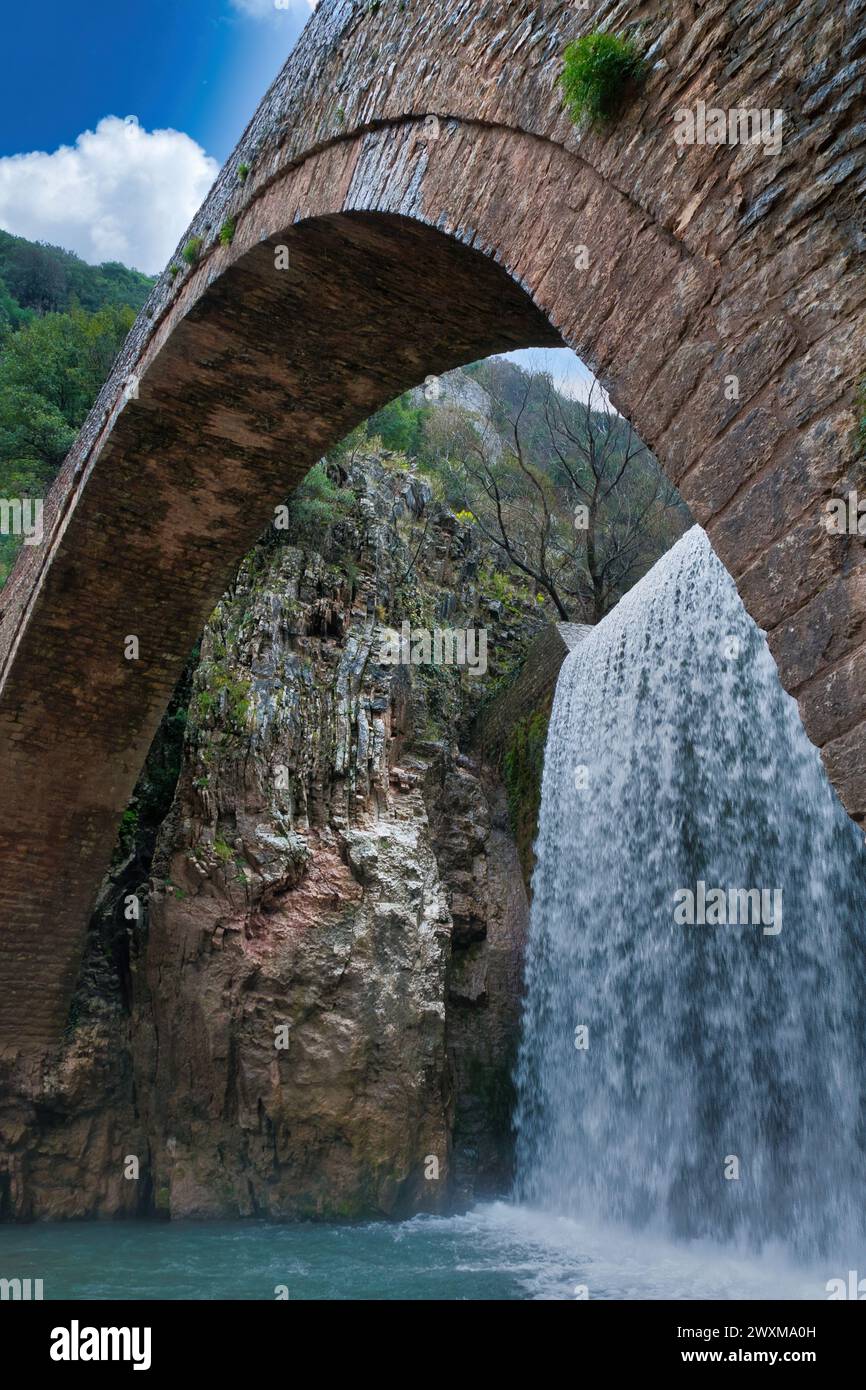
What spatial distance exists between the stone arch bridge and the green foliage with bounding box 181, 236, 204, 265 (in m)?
0.16

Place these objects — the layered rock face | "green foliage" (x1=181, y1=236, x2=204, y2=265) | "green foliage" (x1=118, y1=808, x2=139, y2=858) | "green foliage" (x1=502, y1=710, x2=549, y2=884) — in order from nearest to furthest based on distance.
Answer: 1. "green foliage" (x1=181, y1=236, x2=204, y2=265)
2. the layered rock face
3. "green foliage" (x1=118, y1=808, x2=139, y2=858)
4. "green foliage" (x1=502, y1=710, x2=549, y2=884)

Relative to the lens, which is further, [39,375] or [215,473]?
[39,375]

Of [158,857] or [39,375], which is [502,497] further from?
[158,857]

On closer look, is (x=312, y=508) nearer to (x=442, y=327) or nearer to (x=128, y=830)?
(x=128, y=830)

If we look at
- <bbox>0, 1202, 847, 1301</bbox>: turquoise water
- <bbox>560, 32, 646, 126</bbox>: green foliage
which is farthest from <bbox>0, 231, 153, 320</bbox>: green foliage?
<bbox>560, 32, 646, 126</bbox>: green foliage

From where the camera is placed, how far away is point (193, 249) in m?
5.15

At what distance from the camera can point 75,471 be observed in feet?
21.2

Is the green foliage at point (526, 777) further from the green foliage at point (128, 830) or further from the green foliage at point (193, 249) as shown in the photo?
the green foliage at point (193, 249)

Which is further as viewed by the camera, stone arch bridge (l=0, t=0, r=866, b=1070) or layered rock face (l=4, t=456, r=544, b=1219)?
layered rock face (l=4, t=456, r=544, b=1219)

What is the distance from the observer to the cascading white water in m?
5.54

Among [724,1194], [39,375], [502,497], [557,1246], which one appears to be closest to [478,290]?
[724,1194]

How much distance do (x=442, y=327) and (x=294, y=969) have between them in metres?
4.63

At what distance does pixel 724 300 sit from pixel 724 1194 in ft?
18.1

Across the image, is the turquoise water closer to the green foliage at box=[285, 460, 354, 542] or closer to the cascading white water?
the cascading white water
